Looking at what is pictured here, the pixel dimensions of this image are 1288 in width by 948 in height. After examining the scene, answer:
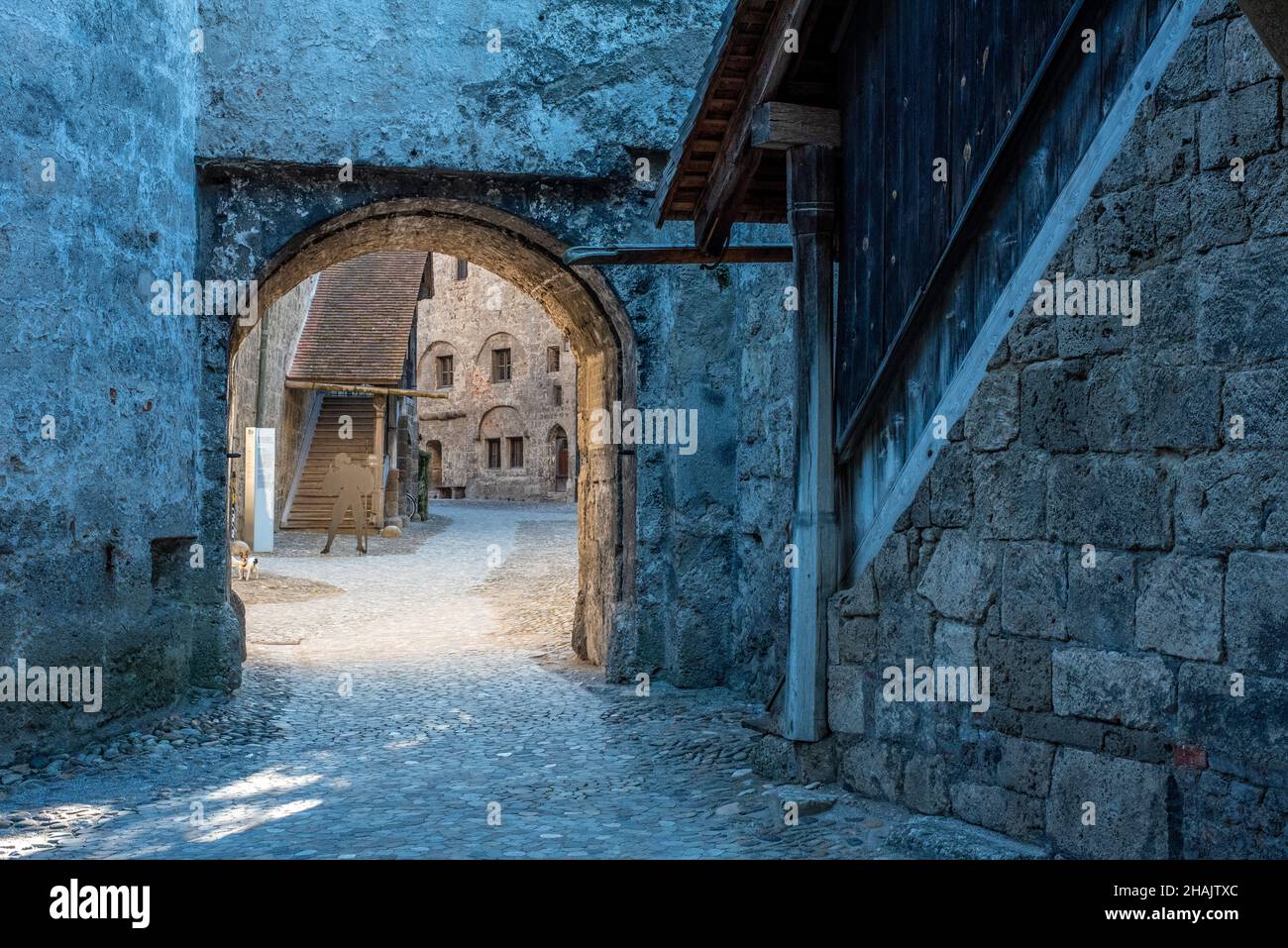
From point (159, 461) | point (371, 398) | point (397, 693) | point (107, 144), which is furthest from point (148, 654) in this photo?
point (371, 398)

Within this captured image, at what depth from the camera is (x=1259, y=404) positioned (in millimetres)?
3426

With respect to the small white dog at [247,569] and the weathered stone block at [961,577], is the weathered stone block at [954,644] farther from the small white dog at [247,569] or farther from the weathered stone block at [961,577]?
the small white dog at [247,569]

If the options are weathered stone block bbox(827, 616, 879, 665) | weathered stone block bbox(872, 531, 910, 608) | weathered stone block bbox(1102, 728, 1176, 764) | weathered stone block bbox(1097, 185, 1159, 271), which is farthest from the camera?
weathered stone block bbox(827, 616, 879, 665)

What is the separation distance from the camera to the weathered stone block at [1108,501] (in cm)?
373

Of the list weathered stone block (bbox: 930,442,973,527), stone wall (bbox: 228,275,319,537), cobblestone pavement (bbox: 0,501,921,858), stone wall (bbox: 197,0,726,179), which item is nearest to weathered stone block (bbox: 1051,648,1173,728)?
weathered stone block (bbox: 930,442,973,527)

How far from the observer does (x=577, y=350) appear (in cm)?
1012

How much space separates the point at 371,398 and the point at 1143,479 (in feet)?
73.8

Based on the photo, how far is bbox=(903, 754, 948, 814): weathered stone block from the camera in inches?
180

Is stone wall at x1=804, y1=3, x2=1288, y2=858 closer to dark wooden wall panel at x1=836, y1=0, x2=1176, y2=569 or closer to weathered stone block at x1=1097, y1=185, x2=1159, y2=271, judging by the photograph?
weathered stone block at x1=1097, y1=185, x2=1159, y2=271

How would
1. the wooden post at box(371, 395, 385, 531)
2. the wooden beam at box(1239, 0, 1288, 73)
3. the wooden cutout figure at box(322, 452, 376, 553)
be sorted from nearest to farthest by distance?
the wooden beam at box(1239, 0, 1288, 73) < the wooden cutout figure at box(322, 452, 376, 553) < the wooden post at box(371, 395, 385, 531)

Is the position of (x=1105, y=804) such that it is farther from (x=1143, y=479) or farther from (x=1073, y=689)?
(x=1143, y=479)

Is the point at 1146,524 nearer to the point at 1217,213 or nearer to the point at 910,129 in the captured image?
the point at 1217,213

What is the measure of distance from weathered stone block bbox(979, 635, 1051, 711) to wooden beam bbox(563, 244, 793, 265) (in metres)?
2.65

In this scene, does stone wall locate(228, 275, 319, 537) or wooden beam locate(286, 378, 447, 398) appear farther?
wooden beam locate(286, 378, 447, 398)
